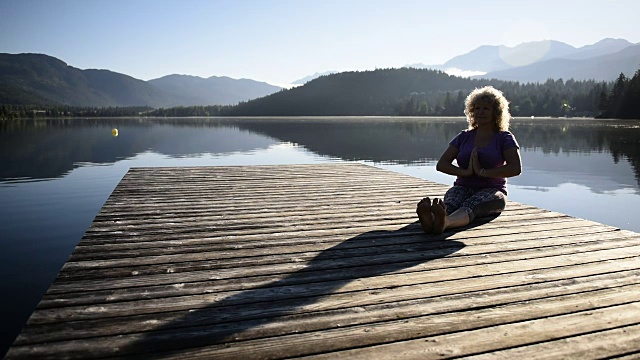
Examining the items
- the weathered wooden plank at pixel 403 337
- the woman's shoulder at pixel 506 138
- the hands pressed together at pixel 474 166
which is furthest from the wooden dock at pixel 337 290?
the woman's shoulder at pixel 506 138

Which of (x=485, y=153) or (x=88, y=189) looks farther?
(x=88, y=189)

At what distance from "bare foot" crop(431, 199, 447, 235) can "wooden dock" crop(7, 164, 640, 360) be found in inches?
4.8

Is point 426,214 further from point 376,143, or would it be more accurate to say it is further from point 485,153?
point 376,143

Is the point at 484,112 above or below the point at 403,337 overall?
above

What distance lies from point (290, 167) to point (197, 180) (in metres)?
2.64

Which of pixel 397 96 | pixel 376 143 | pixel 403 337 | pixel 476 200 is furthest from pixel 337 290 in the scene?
pixel 397 96

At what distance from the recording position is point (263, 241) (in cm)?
392

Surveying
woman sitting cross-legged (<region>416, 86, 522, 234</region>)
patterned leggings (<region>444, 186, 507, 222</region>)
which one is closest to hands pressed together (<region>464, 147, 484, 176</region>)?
woman sitting cross-legged (<region>416, 86, 522, 234</region>)

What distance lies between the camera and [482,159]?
15.1ft

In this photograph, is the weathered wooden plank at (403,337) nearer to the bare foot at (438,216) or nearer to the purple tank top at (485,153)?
the bare foot at (438,216)

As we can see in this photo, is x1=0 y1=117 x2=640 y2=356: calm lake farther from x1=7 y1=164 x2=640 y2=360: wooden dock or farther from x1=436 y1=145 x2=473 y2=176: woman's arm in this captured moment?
x1=436 y1=145 x2=473 y2=176: woman's arm

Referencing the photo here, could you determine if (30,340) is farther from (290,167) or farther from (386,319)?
(290,167)

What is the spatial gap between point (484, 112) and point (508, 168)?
0.63 m

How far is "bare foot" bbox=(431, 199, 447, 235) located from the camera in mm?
3936
